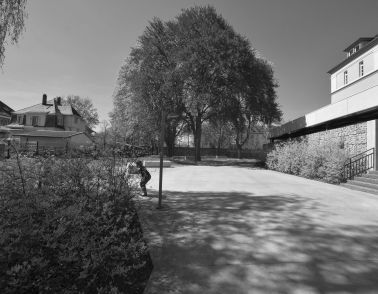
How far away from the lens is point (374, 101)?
515 inches

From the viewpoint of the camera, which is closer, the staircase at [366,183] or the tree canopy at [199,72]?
the staircase at [366,183]

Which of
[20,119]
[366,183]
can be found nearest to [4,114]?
[20,119]

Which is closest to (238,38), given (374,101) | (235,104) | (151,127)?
(235,104)

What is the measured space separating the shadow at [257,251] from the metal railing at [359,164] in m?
7.49

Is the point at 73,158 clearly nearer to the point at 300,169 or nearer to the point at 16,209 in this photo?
the point at 16,209

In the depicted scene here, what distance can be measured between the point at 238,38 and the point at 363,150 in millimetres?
20039

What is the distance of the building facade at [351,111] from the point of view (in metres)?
13.7

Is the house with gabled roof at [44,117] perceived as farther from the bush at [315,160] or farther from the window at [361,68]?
the window at [361,68]

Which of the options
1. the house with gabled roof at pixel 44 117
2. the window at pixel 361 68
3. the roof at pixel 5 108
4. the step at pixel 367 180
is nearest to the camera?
the step at pixel 367 180

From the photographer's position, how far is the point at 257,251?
14.8 feet

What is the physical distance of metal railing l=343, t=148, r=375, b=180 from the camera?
13.1 m

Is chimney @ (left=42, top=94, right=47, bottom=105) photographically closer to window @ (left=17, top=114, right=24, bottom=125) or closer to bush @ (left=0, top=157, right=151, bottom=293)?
window @ (left=17, top=114, right=24, bottom=125)

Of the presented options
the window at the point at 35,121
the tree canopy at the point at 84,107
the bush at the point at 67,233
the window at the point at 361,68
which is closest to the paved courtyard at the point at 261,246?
the bush at the point at 67,233

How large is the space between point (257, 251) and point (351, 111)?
44.2 feet
